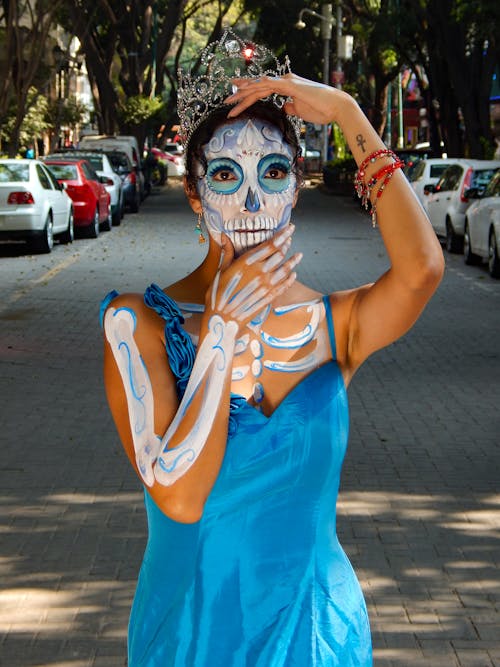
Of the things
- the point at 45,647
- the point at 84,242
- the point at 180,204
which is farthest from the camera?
the point at 180,204

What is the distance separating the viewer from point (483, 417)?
9.09 metres

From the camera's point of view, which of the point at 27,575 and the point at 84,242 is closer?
the point at 27,575

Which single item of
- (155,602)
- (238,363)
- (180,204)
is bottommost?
(180,204)

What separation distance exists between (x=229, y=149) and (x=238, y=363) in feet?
1.56

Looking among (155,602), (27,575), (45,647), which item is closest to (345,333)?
(155,602)

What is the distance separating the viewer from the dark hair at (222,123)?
258cm

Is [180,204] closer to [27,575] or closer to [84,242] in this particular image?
[84,242]

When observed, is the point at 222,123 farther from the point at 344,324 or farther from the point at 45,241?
the point at 45,241

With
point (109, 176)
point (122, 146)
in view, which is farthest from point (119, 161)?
point (109, 176)

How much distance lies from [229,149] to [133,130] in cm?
A: 4398

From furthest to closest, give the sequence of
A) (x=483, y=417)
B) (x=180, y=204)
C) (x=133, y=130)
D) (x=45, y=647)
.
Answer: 1. (x=133, y=130)
2. (x=180, y=204)
3. (x=483, y=417)
4. (x=45, y=647)

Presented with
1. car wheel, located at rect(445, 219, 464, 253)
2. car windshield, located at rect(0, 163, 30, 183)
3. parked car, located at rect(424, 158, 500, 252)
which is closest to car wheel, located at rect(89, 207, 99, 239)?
car windshield, located at rect(0, 163, 30, 183)

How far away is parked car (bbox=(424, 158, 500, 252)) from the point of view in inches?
870

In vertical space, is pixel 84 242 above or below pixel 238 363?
below
